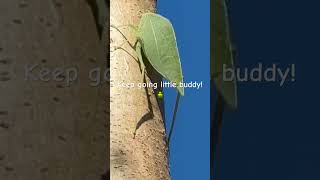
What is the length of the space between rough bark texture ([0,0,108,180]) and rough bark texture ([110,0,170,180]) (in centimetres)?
8

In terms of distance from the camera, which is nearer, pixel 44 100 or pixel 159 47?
pixel 44 100

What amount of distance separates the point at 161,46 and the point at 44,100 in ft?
0.35

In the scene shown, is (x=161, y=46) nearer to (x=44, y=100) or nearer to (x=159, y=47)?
(x=159, y=47)

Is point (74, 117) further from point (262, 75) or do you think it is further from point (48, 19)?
point (262, 75)

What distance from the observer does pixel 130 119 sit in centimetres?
20

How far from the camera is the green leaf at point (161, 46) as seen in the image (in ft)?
0.68

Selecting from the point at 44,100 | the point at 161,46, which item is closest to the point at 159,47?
the point at 161,46

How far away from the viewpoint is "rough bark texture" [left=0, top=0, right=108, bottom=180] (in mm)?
112

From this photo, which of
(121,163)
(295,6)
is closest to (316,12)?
(295,6)

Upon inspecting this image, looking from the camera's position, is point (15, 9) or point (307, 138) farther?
point (307, 138)

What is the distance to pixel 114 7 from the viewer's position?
8.2 inches

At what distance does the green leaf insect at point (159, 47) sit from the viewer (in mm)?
208

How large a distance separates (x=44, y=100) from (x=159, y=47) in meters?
0.11

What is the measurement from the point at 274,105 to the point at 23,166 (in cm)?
14
